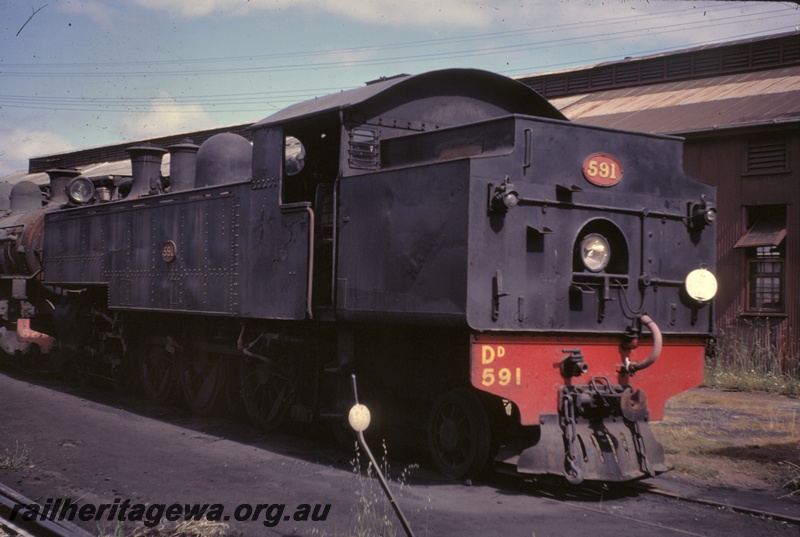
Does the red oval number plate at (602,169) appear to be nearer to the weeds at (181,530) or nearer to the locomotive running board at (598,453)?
the locomotive running board at (598,453)

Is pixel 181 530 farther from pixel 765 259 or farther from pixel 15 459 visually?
pixel 765 259

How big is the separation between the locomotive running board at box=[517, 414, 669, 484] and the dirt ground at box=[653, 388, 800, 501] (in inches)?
37.1

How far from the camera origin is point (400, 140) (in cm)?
805

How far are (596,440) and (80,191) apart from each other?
10393 mm

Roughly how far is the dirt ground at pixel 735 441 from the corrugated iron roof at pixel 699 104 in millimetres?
6338

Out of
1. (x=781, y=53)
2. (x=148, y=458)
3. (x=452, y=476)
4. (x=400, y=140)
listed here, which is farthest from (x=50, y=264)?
(x=781, y=53)

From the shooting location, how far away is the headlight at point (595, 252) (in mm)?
7062

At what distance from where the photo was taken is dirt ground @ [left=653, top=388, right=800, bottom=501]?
751cm

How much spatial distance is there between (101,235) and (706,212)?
29.4 ft

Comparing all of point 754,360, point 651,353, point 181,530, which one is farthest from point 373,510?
point 754,360

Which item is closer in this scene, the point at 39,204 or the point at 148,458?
the point at 148,458

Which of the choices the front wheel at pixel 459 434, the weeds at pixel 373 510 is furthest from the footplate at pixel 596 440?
the weeds at pixel 373 510

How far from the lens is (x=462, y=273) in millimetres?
6496

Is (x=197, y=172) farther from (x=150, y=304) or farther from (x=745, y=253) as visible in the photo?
(x=745, y=253)
